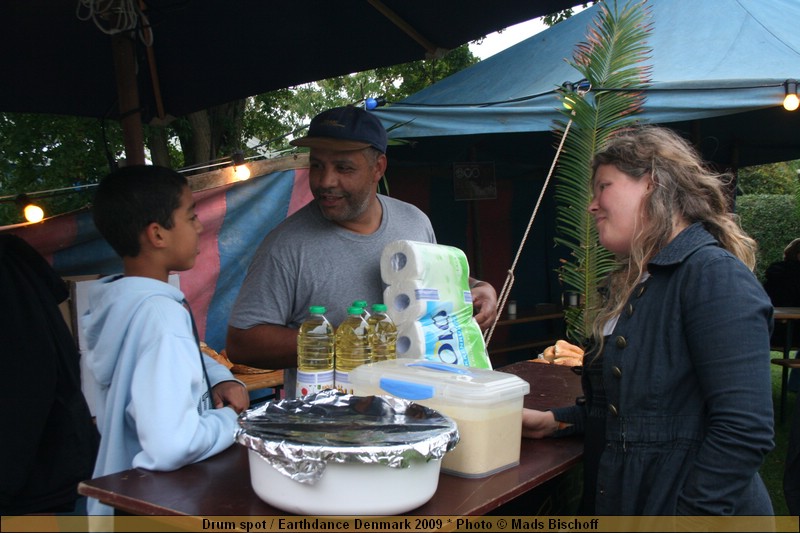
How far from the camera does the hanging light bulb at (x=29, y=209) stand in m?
4.01

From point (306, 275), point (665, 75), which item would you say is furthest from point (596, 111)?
point (306, 275)

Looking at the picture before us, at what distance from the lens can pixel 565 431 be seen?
1972mm

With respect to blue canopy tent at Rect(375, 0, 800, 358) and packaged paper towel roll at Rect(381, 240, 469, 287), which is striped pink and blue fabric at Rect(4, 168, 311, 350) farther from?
packaged paper towel roll at Rect(381, 240, 469, 287)

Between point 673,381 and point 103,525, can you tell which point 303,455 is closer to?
point 103,525

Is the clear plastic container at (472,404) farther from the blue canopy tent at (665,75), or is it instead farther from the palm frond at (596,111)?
the blue canopy tent at (665,75)

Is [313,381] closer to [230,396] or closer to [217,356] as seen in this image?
[230,396]

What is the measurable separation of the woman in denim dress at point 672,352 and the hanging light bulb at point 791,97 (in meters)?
3.08

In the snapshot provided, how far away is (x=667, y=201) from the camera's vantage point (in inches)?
67.4

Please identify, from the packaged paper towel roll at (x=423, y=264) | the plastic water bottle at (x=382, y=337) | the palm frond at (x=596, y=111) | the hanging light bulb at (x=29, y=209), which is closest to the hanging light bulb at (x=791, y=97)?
the palm frond at (x=596, y=111)

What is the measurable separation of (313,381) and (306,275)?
736 mm

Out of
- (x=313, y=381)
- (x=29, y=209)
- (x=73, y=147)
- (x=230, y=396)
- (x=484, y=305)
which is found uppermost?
(x=73, y=147)

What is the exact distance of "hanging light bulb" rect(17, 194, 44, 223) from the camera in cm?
401

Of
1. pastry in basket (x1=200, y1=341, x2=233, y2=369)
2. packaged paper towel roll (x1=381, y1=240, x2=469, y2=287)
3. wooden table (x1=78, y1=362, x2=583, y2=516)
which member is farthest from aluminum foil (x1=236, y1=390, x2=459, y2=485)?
pastry in basket (x1=200, y1=341, x2=233, y2=369)

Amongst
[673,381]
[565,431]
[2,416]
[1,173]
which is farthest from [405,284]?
[1,173]
